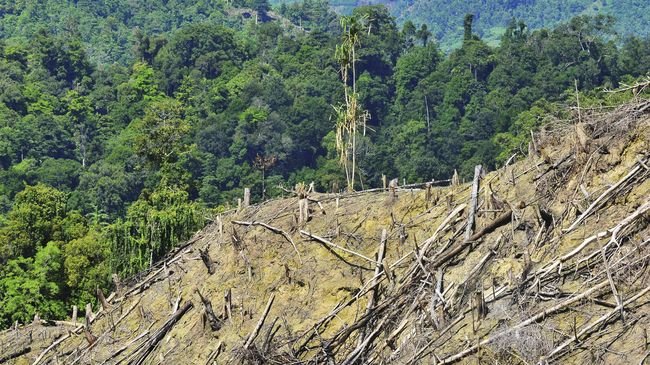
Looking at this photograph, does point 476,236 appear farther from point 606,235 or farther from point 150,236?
point 150,236

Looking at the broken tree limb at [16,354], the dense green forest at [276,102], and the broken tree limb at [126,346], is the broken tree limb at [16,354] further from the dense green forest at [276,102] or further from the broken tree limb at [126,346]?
the dense green forest at [276,102]

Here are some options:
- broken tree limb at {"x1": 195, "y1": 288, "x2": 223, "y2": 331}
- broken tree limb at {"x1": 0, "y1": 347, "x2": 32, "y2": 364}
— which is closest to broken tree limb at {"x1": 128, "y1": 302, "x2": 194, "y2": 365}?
broken tree limb at {"x1": 195, "y1": 288, "x2": 223, "y2": 331}

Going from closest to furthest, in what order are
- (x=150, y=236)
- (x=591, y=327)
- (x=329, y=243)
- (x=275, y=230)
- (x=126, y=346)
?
(x=591, y=327), (x=329, y=243), (x=126, y=346), (x=275, y=230), (x=150, y=236)

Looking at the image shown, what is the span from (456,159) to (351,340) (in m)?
57.7

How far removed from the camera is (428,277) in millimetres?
11836

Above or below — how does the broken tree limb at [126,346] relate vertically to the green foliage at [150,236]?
above

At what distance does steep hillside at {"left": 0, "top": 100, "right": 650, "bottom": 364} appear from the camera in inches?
413

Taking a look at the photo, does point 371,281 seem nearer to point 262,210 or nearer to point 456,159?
point 262,210

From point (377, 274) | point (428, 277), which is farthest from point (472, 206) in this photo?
point (377, 274)

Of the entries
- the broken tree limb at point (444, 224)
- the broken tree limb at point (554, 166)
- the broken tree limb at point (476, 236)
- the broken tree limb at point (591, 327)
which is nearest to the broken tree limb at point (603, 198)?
the broken tree limb at point (476, 236)

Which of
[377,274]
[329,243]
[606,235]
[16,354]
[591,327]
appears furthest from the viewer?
[16,354]

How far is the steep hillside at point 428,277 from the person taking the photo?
10.5 meters

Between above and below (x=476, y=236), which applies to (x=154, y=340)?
below

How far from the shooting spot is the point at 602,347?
32.7ft
